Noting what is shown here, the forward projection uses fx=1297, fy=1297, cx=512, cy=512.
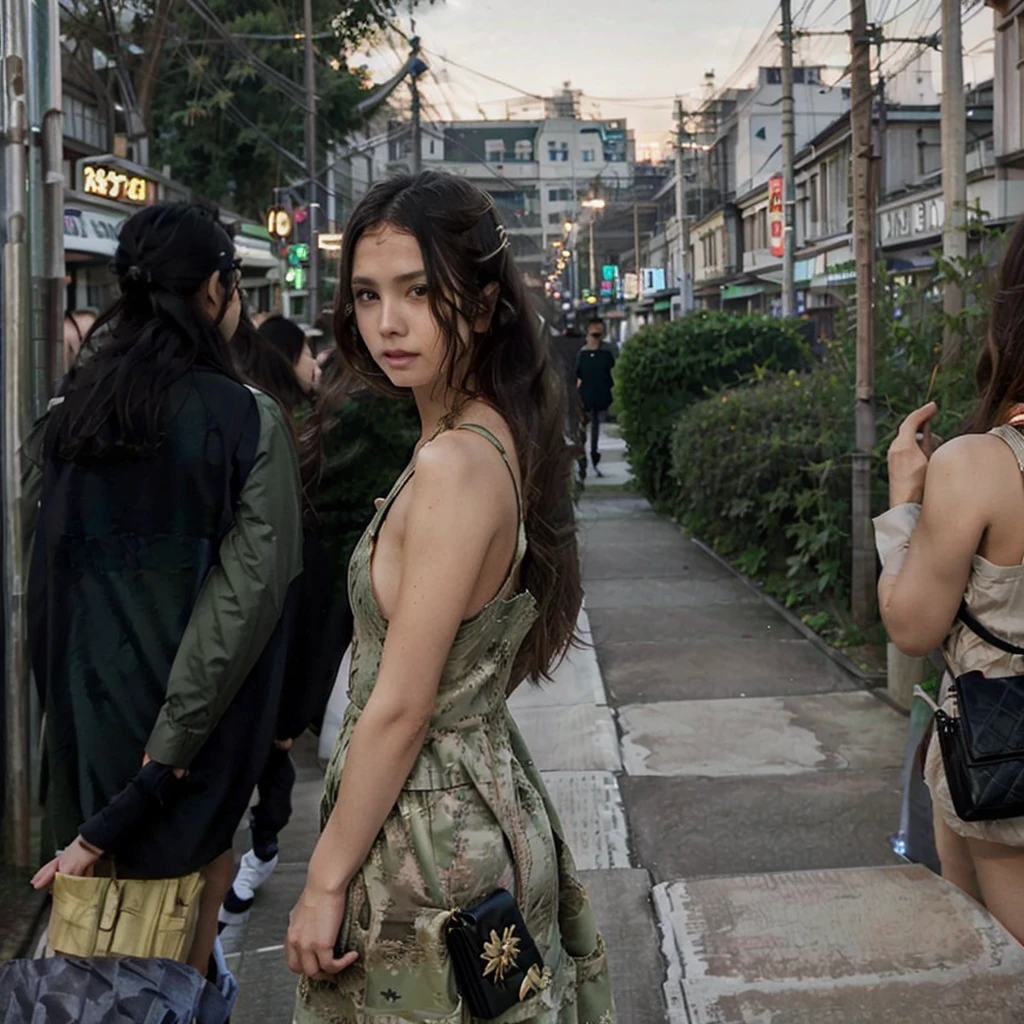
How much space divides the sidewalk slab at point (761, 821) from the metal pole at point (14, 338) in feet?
6.75

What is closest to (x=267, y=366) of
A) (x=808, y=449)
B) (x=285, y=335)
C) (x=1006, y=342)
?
(x=285, y=335)

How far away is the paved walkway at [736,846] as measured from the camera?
3.33 meters

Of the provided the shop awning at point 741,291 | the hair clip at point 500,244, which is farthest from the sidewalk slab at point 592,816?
the shop awning at point 741,291

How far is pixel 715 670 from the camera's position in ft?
22.1

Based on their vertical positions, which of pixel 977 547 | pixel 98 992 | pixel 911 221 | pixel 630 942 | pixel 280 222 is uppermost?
pixel 911 221

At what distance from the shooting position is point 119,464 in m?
2.46

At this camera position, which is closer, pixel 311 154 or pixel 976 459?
pixel 976 459

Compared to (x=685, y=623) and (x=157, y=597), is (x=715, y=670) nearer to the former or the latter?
(x=685, y=623)

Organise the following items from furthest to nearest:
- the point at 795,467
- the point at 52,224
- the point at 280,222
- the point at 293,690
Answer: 1. the point at 280,222
2. the point at 795,467
3. the point at 52,224
4. the point at 293,690

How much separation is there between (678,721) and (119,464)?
386cm

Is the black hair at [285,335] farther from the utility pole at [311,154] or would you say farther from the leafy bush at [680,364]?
the utility pole at [311,154]

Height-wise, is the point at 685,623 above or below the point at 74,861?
below

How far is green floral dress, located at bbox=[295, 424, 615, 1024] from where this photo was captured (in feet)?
5.54

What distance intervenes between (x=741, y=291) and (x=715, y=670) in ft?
159
